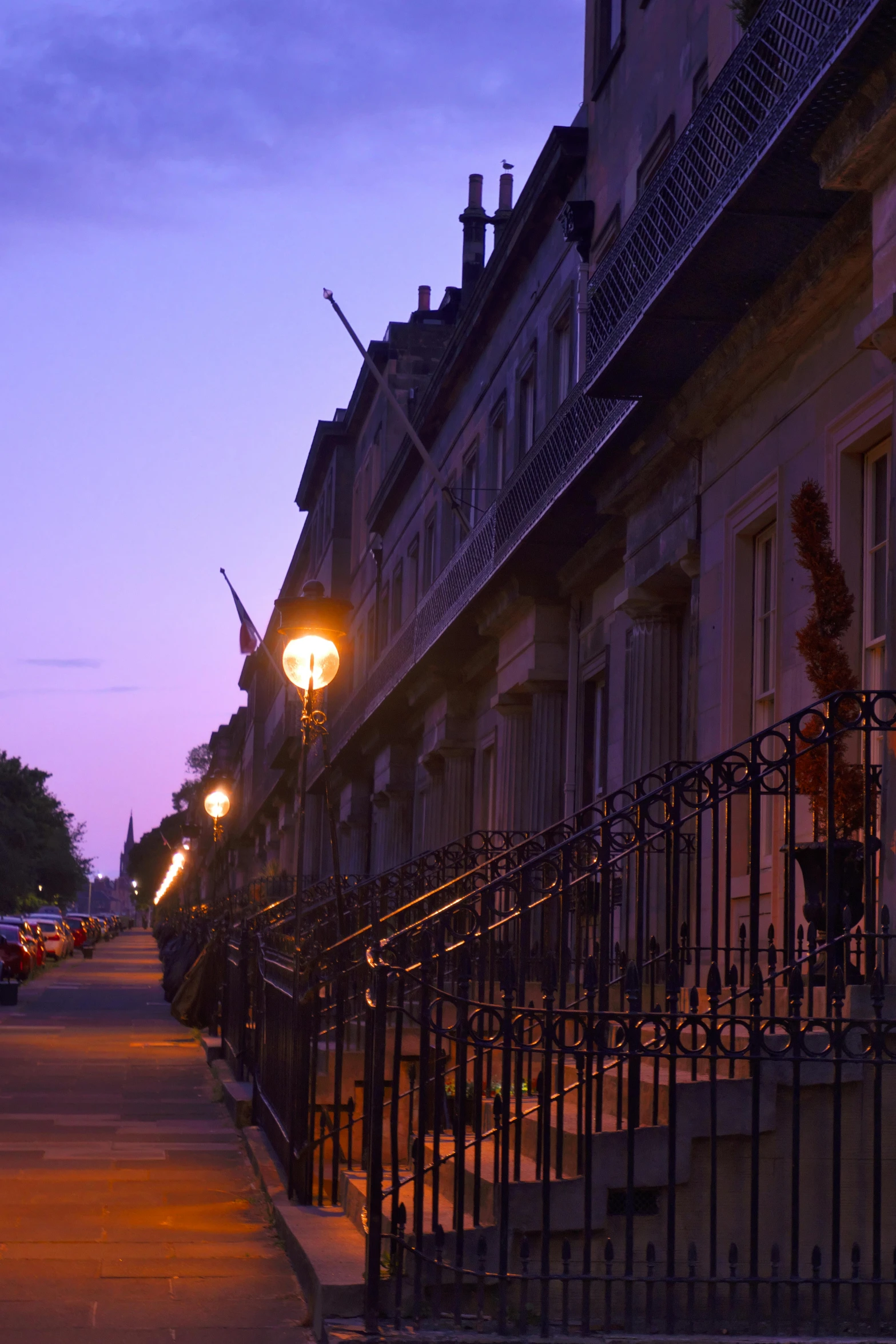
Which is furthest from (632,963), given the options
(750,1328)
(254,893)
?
(254,893)

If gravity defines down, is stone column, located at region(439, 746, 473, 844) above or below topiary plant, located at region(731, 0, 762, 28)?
below

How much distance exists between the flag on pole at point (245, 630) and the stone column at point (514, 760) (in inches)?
578

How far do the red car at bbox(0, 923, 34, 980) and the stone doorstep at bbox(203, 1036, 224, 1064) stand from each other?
12.9 meters

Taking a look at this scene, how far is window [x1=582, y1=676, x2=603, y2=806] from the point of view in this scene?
56.5 feet

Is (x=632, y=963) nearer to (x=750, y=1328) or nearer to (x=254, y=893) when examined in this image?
(x=750, y=1328)

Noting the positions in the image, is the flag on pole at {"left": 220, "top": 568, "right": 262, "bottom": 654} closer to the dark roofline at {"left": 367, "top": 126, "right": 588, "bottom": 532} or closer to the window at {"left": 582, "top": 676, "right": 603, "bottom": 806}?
the dark roofline at {"left": 367, "top": 126, "right": 588, "bottom": 532}

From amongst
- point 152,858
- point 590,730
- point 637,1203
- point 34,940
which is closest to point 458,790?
point 590,730

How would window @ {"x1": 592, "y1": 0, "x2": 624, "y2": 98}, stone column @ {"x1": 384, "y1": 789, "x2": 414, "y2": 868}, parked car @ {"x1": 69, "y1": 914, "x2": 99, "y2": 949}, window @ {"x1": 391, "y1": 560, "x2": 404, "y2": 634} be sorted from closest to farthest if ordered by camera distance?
window @ {"x1": 592, "y1": 0, "x2": 624, "y2": 98} → stone column @ {"x1": 384, "y1": 789, "x2": 414, "y2": 868} → window @ {"x1": 391, "y1": 560, "x2": 404, "y2": 634} → parked car @ {"x1": 69, "y1": 914, "x2": 99, "y2": 949}

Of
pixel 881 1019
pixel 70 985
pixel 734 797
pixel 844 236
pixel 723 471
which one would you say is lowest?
pixel 70 985

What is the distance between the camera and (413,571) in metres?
30.0

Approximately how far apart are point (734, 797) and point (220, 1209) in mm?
4313

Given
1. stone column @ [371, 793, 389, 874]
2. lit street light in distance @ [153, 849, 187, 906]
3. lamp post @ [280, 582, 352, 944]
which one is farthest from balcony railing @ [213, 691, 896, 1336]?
lit street light in distance @ [153, 849, 187, 906]

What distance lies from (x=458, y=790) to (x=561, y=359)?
23.3 feet

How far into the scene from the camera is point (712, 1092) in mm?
6863
